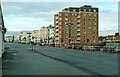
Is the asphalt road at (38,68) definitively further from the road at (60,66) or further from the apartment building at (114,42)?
the apartment building at (114,42)

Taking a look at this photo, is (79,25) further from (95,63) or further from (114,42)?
(95,63)

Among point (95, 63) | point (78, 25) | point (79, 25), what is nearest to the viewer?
point (95, 63)

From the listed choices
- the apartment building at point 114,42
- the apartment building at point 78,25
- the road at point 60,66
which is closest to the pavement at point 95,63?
the road at point 60,66

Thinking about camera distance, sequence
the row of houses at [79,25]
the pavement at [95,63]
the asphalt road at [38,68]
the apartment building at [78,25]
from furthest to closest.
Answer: the apartment building at [78,25] → the row of houses at [79,25] → the pavement at [95,63] → the asphalt road at [38,68]

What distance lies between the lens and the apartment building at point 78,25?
472 ft

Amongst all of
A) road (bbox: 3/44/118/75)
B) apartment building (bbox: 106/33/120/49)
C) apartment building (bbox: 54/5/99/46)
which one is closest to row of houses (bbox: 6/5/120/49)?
apartment building (bbox: 54/5/99/46)

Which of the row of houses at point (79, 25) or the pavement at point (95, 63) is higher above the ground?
the row of houses at point (79, 25)

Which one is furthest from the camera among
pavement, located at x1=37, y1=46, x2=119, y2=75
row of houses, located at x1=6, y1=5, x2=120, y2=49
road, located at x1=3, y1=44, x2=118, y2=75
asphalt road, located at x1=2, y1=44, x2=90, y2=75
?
Answer: row of houses, located at x1=6, y1=5, x2=120, y2=49

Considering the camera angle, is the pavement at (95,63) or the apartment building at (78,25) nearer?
the pavement at (95,63)

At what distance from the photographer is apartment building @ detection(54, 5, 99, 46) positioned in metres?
144

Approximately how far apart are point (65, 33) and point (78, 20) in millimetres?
8997

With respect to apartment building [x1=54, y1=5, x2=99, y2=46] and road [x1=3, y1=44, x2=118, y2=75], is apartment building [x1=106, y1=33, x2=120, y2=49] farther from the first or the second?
road [x1=3, y1=44, x2=118, y2=75]

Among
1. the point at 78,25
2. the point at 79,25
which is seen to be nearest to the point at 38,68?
the point at 79,25

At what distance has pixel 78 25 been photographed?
146500 millimetres
